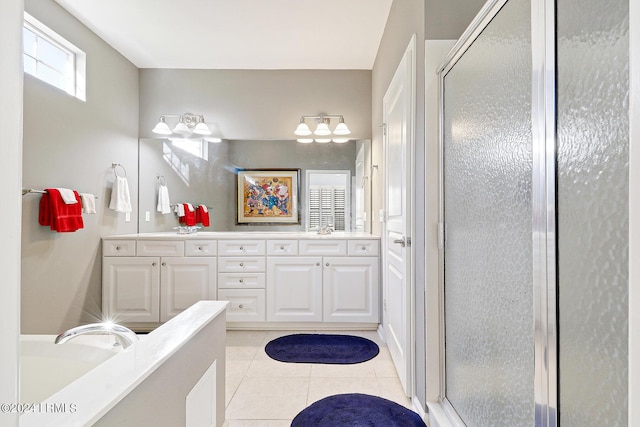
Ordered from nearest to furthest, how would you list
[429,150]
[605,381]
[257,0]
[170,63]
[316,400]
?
[605,381] → [429,150] → [316,400] → [257,0] → [170,63]

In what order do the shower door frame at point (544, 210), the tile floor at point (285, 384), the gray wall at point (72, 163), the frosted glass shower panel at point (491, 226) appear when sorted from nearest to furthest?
1. the shower door frame at point (544, 210)
2. the frosted glass shower panel at point (491, 226)
3. the tile floor at point (285, 384)
4. the gray wall at point (72, 163)

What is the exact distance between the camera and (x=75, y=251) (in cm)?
256

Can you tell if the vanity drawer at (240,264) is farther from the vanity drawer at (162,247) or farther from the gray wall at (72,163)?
the gray wall at (72,163)

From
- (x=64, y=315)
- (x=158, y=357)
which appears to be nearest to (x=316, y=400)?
(x=158, y=357)

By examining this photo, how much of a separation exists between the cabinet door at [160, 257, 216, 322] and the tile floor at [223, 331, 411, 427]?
0.63 meters

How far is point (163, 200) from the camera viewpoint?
3.38m

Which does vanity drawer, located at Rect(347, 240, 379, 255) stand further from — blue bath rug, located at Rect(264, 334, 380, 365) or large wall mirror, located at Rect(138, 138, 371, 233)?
blue bath rug, located at Rect(264, 334, 380, 365)

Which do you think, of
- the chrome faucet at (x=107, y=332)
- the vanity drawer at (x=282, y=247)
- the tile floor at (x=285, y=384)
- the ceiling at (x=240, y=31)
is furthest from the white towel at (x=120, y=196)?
the chrome faucet at (x=107, y=332)

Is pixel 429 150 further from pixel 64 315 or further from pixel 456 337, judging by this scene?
pixel 64 315

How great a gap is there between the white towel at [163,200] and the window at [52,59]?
41.2 inches

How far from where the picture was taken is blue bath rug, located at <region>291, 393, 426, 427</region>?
1615 millimetres

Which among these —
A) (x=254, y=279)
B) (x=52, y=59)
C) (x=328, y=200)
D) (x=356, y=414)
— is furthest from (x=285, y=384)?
(x=52, y=59)

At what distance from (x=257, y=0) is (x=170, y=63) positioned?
1416 mm

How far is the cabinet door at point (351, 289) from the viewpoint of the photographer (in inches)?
114
